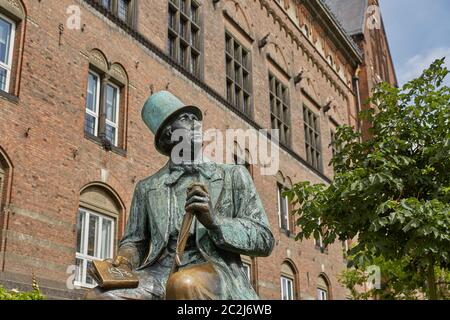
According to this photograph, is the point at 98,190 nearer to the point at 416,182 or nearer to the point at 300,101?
the point at 416,182

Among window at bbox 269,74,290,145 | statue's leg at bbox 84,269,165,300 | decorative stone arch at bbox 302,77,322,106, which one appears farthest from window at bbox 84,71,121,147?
decorative stone arch at bbox 302,77,322,106

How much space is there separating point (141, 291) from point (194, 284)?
1.44ft

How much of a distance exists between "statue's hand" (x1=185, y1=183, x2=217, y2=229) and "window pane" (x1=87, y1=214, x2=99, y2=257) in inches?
384

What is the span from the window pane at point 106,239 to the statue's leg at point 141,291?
986cm

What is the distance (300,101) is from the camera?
2656 centimetres

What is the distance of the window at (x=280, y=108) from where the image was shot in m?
23.8

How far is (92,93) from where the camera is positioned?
45.8 feet

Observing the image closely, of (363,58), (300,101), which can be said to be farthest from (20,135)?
(363,58)

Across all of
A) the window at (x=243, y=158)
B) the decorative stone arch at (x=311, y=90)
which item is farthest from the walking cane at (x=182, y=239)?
the decorative stone arch at (x=311, y=90)

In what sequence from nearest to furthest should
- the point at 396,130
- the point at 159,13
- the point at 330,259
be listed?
the point at 396,130
the point at 159,13
the point at 330,259

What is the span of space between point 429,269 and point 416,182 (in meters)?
1.40

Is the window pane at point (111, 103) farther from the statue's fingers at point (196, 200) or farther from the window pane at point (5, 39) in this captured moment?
the statue's fingers at point (196, 200)

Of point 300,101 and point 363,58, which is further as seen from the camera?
point 363,58

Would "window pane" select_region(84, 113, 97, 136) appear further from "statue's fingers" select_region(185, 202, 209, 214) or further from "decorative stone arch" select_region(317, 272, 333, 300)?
"decorative stone arch" select_region(317, 272, 333, 300)
